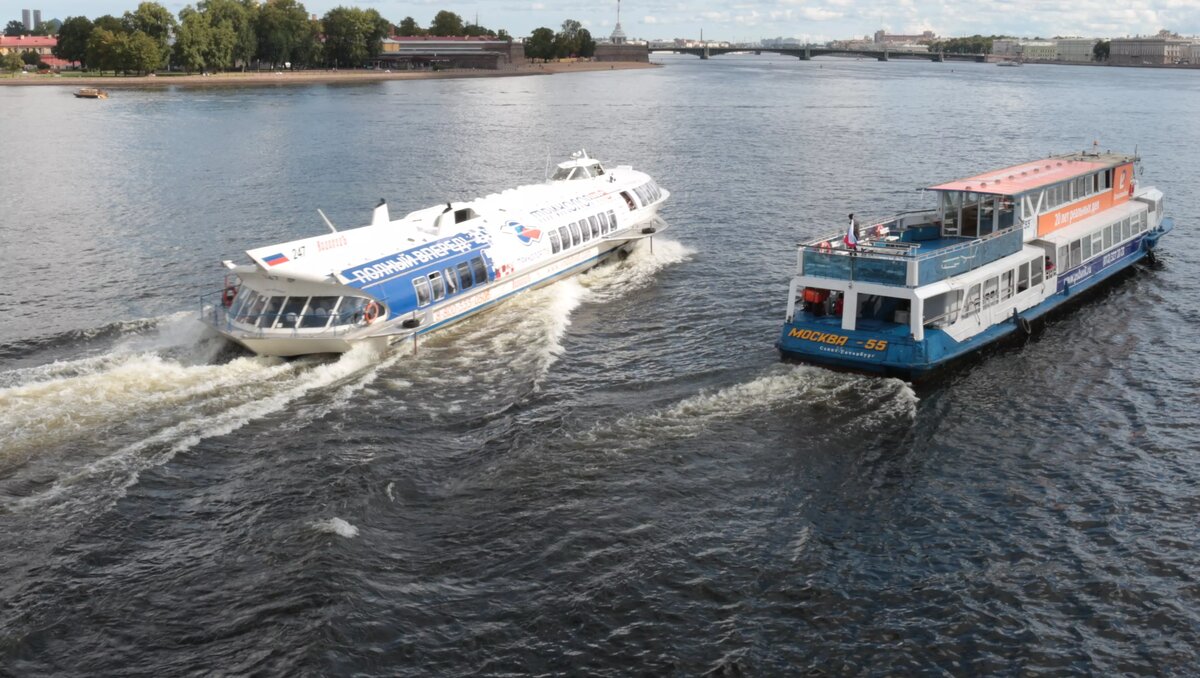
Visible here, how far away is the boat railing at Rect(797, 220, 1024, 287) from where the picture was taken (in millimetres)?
35344

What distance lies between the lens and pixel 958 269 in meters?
37.4

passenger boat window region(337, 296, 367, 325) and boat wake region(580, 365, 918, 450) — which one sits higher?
passenger boat window region(337, 296, 367, 325)

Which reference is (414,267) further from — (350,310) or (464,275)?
(350,310)

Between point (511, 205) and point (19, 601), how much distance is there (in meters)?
29.4

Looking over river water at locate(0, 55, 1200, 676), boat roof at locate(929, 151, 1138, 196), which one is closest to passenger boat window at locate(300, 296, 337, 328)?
river water at locate(0, 55, 1200, 676)

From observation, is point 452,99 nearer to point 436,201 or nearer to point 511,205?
point 436,201

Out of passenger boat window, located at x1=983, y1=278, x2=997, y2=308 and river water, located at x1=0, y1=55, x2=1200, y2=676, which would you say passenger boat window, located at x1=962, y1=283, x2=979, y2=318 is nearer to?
passenger boat window, located at x1=983, y1=278, x2=997, y2=308

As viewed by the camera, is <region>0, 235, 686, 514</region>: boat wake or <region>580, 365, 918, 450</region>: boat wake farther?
<region>580, 365, 918, 450</region>: boat wake

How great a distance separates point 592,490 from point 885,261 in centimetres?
1396

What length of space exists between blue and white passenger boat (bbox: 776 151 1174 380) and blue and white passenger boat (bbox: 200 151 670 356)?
1208cm

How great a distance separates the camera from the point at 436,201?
7044cm

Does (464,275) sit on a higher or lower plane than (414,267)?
lower

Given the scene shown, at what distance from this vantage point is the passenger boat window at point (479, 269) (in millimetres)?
42031

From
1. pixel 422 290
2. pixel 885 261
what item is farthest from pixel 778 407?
pixel 422 290
